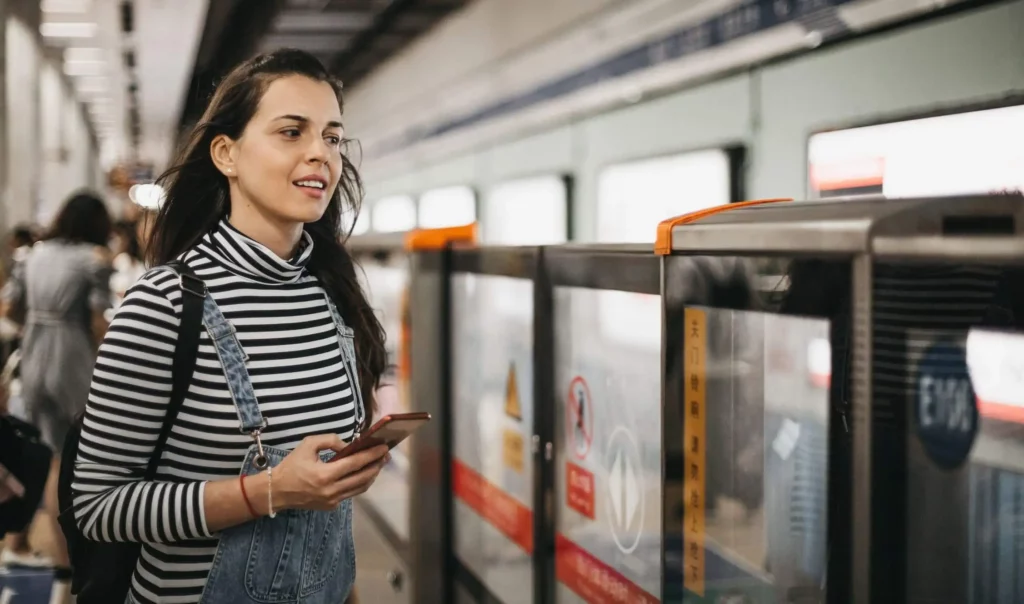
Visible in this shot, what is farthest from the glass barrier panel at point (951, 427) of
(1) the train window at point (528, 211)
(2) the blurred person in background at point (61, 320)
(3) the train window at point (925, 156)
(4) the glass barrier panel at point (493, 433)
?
(2) the blurred person in background at point (61, 320)

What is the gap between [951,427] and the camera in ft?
4.50

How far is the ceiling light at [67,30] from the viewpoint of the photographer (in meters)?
14.9

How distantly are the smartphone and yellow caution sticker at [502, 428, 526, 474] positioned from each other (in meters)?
1.36

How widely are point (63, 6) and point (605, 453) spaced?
12986 millimetres

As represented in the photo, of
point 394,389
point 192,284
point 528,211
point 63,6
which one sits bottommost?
point 394,389

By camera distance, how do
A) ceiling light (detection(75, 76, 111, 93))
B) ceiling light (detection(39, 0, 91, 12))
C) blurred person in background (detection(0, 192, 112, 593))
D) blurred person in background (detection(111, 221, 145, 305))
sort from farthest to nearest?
ceiling light (detection(75, 76, 111, 93)) < ceiling light (detection(39, 0, 91, 12)) < blurred person in background (detection(111, 221, 145, 305)) < blurred person in background (detection(0, 192, 112, 593))

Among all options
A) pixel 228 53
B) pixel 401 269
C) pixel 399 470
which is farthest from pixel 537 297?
pixel 228 53

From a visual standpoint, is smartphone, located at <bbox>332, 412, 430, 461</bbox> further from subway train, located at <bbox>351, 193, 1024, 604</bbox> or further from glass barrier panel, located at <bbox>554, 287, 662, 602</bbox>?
glass barrier panel, located at <bbox>554, 287, 662, 602</bbox>

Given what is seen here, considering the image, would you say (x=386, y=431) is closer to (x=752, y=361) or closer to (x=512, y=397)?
(x=752, y=361)

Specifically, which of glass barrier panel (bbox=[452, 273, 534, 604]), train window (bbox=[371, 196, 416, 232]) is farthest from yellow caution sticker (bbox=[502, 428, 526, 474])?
train window (bbox=[371, 196, 416, 232])

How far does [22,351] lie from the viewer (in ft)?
16.9

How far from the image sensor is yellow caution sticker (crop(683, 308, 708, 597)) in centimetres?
184

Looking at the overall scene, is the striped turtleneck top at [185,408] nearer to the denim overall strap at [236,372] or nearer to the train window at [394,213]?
the denim overall strap at [236,372]

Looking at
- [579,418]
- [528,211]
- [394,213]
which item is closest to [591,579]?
[579,418]
